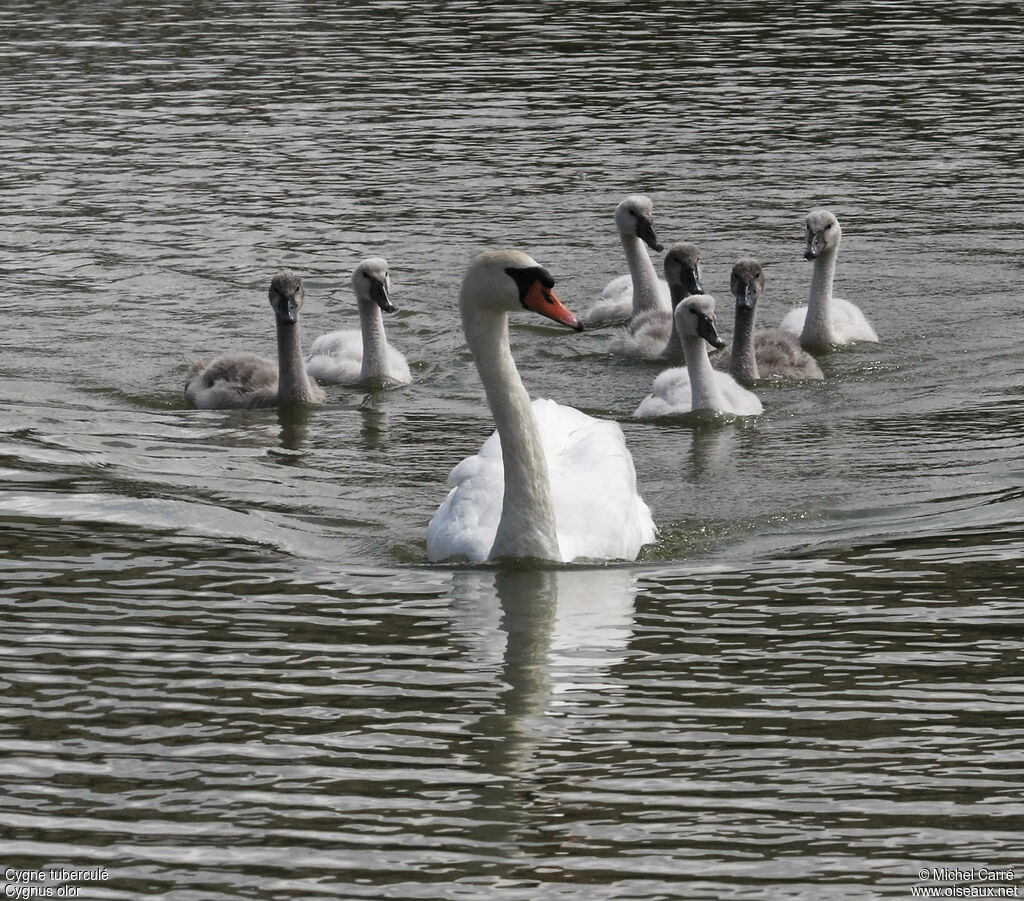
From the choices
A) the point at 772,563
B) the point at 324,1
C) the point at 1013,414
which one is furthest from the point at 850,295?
the point at 324,1

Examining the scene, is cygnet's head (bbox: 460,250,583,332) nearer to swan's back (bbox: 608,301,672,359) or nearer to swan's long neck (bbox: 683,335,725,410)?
swan's long neck (bbox: 683,335,725,410)

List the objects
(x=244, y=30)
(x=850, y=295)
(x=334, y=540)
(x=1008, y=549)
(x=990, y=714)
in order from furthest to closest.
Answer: (x=244, y=30)
(x=850, y=295)
(x=334, y=540)
(x=1008, y=549)
(x=990, y=714)

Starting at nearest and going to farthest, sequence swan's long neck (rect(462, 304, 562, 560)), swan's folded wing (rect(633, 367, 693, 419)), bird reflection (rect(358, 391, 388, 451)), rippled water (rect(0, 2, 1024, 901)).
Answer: rippled water (rect(0, 2, 1024, 901)), swan's long neck (rect(462, 304, 562, 560)), bird reflection (rect(358, 391, 388, 451)), swan's folded wing (rect(633, 367, 693, 419))

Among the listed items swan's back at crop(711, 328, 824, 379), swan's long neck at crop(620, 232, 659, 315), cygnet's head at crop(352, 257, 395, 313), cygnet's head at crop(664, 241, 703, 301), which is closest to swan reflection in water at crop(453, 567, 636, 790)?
swan's back at crop(711, 328, 824, 379)

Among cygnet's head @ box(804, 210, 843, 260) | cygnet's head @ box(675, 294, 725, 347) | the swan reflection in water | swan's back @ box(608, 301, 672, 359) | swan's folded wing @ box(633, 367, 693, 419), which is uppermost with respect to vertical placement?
cygnet's head @ box(804, 210, 843, 260)

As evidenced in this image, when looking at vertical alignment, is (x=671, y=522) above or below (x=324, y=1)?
below

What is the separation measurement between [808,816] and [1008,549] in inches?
130

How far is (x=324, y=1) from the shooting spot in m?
32.0

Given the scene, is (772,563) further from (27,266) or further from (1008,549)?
(27,266)

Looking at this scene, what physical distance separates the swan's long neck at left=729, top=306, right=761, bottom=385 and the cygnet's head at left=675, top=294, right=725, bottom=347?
73cm

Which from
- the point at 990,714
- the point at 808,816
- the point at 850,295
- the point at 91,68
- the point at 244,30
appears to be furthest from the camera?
the point at 244,30

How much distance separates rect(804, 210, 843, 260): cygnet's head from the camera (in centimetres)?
1460

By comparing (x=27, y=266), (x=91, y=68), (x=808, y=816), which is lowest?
(x=808, y=816)

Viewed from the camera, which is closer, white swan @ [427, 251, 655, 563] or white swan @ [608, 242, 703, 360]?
white swan @ [427, 251, 655, 563]
